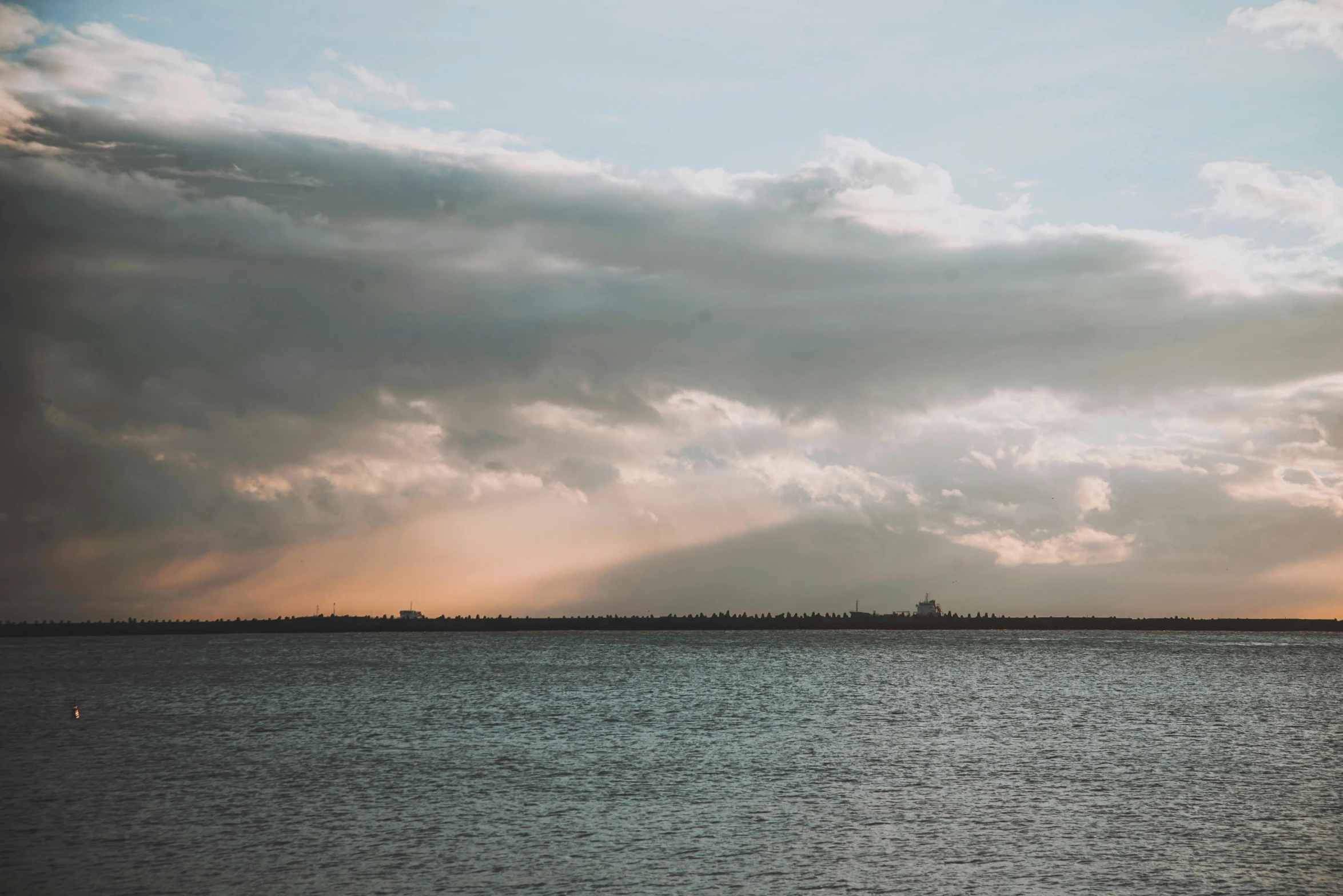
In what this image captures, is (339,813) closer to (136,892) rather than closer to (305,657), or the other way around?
(136,892)

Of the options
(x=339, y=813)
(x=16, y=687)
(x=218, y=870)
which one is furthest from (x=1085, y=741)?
(x=16, y=687)

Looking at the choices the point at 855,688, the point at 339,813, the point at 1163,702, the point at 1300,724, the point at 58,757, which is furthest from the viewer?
the point at 855,688

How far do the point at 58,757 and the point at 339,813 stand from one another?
78.6 ft

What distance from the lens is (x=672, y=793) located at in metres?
41.7

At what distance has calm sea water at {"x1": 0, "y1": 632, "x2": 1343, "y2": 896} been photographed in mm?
29484

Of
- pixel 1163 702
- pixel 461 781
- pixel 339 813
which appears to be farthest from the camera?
pixel 1163 702

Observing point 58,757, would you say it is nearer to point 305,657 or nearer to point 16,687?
point 16,687

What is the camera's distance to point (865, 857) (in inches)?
1230

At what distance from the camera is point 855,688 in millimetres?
98938

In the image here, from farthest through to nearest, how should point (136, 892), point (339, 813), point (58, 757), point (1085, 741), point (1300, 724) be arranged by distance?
1. point (1300, 724)
2. point (1085, 741)
3. point (58, 757)
4. point (339, 813)
5. point (136, 892)

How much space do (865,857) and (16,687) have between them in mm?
106519

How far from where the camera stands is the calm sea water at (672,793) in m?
29.5

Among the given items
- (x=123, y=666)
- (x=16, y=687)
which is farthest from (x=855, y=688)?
(x=123, y=666)

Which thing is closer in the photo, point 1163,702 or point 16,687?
point 1163,702
